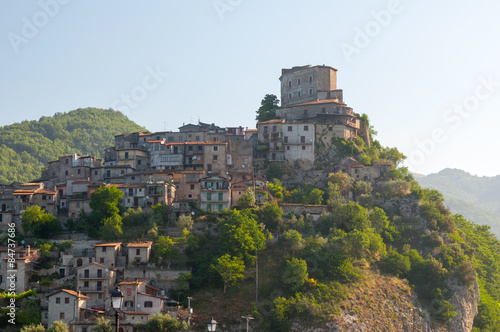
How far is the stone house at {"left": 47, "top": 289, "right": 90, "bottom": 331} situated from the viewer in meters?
56.7

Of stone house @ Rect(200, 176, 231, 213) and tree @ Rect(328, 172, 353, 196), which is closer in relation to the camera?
stone house @ Rect(200, 176, 231, 213)

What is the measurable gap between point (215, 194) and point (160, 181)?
7.03 metres

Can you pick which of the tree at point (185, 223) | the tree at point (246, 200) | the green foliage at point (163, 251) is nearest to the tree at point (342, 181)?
the tree at point (246, 200)

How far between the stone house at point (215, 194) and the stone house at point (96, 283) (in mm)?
14919

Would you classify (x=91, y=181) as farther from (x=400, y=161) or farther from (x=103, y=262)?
(x=400, y=161)

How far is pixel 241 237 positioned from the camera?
64.4 m

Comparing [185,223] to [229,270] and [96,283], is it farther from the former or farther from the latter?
[96,283]

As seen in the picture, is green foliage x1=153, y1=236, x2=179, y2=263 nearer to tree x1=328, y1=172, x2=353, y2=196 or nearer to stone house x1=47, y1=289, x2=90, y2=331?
stone house x1=47, y1=289, x2=90, y2=331

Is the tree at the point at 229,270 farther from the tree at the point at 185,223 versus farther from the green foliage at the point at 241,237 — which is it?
the tree at the point at 185,223

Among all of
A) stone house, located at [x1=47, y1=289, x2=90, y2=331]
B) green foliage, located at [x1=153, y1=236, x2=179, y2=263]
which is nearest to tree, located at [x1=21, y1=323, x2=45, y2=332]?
stone house, located at [x1=47, y1=289, x2=90, y2=331]

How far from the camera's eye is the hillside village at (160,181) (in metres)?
59.6

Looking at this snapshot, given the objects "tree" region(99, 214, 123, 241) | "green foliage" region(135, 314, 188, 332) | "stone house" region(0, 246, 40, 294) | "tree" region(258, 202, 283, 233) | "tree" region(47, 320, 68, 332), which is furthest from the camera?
"tree" region(258, 202, 283, 233)

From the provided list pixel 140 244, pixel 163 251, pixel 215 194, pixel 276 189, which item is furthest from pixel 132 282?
pixel 276 189

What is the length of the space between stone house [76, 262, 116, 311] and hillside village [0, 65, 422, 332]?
0.09 m
